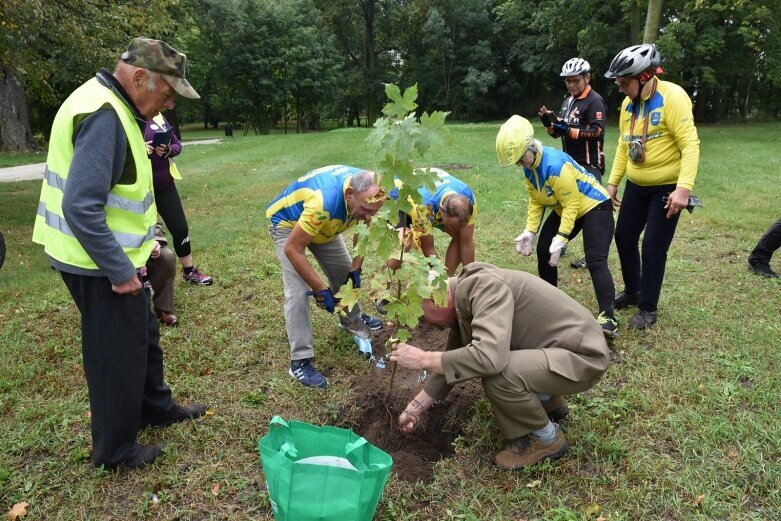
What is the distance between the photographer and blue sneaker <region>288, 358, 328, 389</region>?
3.36 m

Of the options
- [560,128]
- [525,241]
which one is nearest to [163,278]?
[525,241]

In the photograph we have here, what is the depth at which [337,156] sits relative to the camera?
15023 millimetres

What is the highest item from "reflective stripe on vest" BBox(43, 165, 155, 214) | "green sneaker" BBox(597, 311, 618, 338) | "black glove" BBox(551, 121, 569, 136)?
"black glove" BBox(551, 121, 569, 136)

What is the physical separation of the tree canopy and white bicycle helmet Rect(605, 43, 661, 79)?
10.4m

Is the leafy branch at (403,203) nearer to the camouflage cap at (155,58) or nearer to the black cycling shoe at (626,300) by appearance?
the camouflage cap at (155,58)

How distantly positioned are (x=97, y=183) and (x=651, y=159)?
11.3 ft

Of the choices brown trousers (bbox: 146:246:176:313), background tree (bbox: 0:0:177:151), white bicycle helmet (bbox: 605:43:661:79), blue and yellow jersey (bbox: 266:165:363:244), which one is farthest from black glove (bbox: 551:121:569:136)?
background tree (bbox: 0:0:177:151)

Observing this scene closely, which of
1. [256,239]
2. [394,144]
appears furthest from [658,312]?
[256,239]

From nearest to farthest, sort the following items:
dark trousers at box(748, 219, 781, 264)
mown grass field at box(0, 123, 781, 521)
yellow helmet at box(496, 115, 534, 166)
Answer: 1. mown grass field at box(0, 123, 781, 521)
2. yellow helmet at box(496, 115, 534, 166)
3. dark trousers at box(748, 219, 781, 264)

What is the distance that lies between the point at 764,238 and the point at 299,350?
14.7 ft

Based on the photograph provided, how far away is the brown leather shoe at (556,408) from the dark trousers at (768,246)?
3.39 meters

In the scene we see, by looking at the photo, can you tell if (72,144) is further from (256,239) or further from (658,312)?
(256,239)

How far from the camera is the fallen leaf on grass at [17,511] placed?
7.68 ft

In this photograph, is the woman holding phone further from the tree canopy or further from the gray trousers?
the tree canopy
